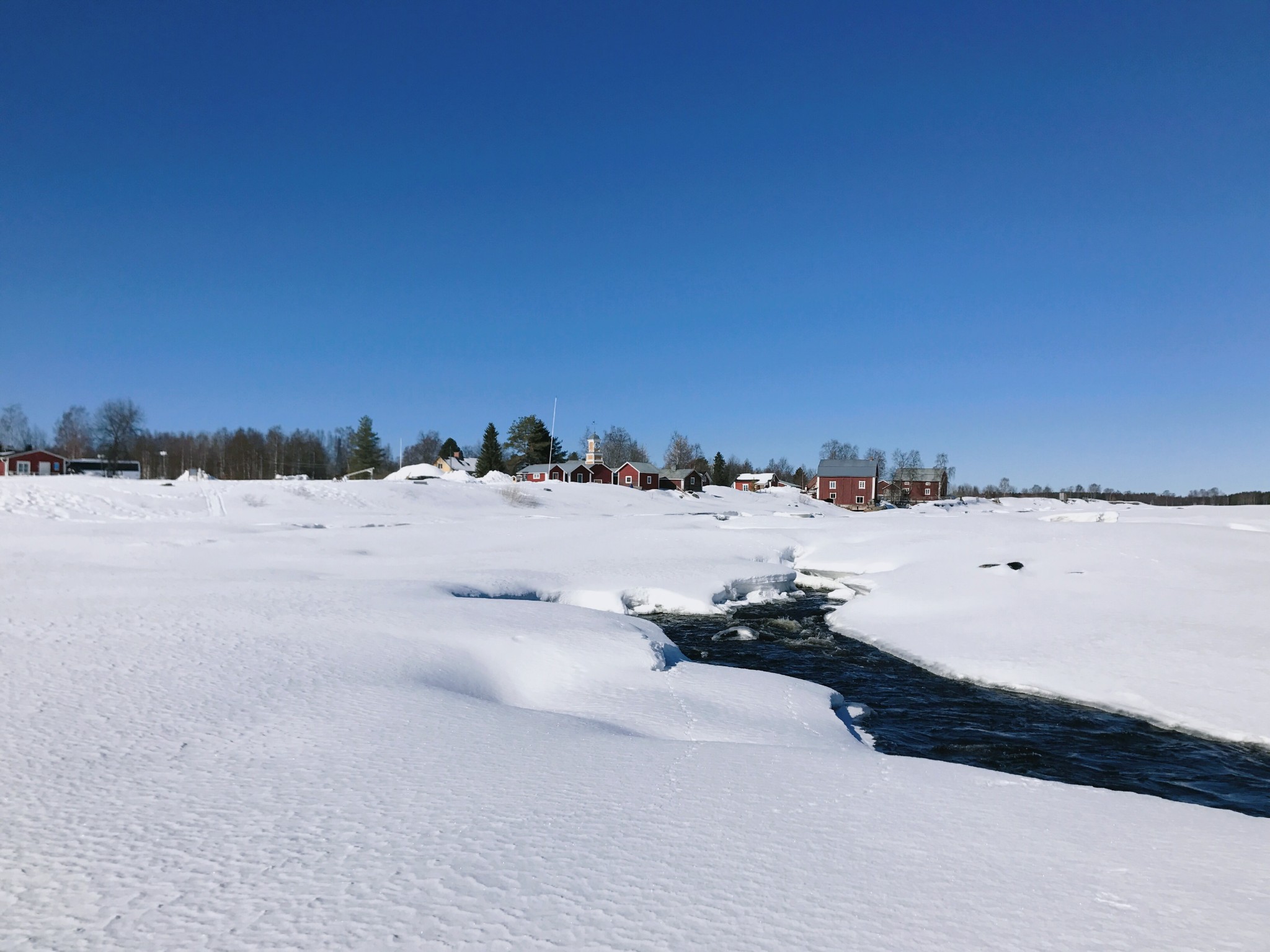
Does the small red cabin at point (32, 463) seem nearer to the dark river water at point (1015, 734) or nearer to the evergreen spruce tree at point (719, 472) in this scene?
the dark river water at point (1015, 734)

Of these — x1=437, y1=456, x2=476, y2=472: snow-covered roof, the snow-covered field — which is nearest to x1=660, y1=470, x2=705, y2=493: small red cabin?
x1=437, y1=456, x2=476, y2=472: snow-covered roof

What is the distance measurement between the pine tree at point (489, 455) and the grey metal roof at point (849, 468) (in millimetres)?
38423

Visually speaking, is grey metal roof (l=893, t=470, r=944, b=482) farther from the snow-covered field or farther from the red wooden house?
the snow-covered field

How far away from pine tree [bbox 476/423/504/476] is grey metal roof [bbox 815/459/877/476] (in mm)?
38423

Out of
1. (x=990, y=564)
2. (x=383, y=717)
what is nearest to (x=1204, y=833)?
(x=383, y=717)

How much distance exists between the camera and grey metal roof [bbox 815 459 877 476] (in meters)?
78.1

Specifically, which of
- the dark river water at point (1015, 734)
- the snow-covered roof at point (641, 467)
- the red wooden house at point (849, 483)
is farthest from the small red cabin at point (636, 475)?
the dark river water at point (1015, 734)

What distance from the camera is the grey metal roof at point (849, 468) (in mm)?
78125

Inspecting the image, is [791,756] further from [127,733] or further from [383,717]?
[127,733]

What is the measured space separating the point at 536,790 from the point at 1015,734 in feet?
21.0

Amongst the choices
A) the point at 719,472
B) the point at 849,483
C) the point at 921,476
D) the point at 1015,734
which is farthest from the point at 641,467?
the point at 1015,734

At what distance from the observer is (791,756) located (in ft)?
16.7

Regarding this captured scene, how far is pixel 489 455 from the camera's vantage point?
78688mm

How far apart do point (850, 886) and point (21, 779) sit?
4.50 metres
